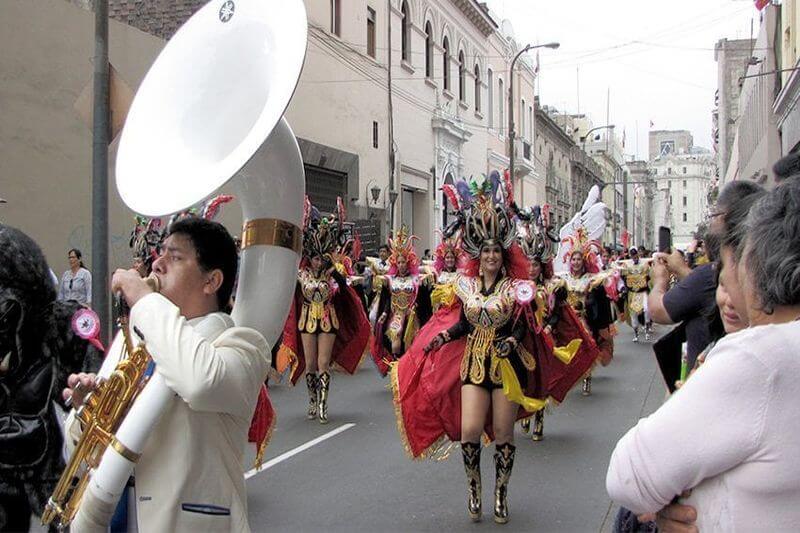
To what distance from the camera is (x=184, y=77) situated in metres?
2.61

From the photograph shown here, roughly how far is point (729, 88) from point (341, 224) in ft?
174

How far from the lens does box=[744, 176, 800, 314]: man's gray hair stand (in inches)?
67.5

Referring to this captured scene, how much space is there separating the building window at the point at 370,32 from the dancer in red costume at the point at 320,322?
15743mm

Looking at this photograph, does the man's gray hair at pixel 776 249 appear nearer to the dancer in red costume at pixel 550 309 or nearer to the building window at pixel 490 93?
the dancer in red costume at pixel 550 309

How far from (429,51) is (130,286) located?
27.9m

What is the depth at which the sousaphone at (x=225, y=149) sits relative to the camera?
7.54 feet

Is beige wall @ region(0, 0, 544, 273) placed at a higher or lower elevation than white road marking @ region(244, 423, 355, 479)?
higher

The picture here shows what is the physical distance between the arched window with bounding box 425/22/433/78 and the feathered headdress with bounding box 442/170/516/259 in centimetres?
2305

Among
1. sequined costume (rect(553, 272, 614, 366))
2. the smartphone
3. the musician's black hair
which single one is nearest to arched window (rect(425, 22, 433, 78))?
sequined costume (rect(553, 272, 614, 366))

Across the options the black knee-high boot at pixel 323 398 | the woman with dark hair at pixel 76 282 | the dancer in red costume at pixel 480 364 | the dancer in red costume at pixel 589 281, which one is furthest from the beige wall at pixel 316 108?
the dancer in red costume at pixel 480 364

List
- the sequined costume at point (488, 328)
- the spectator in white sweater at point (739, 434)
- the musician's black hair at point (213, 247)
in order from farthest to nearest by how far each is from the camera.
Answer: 1. the sequined costume at point (488, 328)
2. the musician's black hair at point (213, 247)
3. the spectator in white sweater at point (739, 434)

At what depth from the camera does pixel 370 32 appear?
24922 mm

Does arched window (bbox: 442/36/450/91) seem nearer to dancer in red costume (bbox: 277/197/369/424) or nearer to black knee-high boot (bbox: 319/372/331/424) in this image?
dancer in red costume (bbox: 277/197/369/424)

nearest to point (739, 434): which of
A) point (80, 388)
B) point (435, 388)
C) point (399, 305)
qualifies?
point (80, 388)
